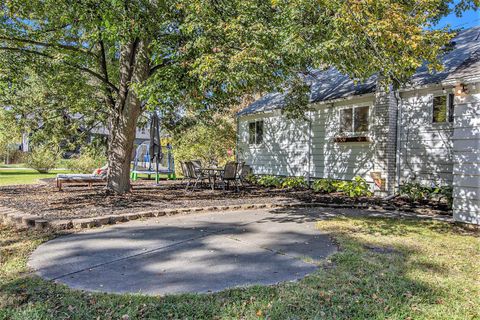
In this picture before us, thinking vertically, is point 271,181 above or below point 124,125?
below

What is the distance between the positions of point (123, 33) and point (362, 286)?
542 centimetres

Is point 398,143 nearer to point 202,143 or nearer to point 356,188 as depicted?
point 356,188

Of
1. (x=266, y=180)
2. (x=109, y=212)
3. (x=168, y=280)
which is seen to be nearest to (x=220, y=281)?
(x=168, y=280)

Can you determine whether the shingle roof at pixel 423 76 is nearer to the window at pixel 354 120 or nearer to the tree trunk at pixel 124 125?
the window at pixel 354 120

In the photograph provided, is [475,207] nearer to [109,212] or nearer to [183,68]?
[183,68]

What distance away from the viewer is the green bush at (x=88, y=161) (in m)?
14.0

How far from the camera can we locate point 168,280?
3.21 metres

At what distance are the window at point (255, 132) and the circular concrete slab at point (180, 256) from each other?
9.41m

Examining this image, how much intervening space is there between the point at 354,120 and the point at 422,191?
119 inches

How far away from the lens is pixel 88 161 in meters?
14.0

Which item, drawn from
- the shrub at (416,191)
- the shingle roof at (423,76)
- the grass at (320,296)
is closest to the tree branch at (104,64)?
the shingle roof at (423,76)

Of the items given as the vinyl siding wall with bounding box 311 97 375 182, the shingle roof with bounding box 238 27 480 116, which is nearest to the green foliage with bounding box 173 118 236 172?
the shingle roof with bounding box 238 27 480 116

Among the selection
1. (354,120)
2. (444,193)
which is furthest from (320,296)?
(354,120)

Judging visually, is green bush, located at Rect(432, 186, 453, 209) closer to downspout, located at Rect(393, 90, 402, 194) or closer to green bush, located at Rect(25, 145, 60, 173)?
downspout, located at Rect(393, 90, 402, 194)
